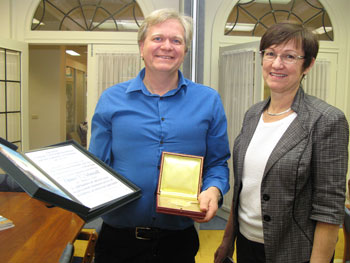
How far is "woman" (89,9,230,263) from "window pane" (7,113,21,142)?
12.8 feet

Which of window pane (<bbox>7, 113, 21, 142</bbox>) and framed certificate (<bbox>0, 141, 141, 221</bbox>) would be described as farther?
window pane (<bbox>7, 113, 21, 142</bbox>)

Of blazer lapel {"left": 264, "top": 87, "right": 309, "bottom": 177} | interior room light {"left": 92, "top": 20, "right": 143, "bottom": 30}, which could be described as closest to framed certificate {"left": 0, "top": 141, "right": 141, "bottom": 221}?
blazer lapel {"left": 264, "top": 87, "right": 309, "bottom": 177}

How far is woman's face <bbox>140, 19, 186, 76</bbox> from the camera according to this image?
140 centimetres

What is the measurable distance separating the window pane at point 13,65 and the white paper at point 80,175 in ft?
13.2

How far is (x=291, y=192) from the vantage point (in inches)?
46.9

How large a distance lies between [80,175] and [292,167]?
2.63 ft

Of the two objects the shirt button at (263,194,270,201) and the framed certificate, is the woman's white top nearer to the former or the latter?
the shirt button at (263,194,270,201)

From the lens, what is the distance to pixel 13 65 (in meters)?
4.77

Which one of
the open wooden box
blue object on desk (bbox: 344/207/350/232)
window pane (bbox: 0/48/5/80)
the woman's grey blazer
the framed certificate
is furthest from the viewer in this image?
window pane (bbox: 0/48/5/80)

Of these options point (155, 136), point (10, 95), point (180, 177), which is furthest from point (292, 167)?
point (10, 95)

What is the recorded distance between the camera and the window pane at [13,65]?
4.65 m

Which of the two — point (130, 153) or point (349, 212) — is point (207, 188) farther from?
point (349, 212)

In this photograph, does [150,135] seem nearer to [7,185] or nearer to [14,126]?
[7,185]

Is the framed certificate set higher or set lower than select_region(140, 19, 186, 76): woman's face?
lower
